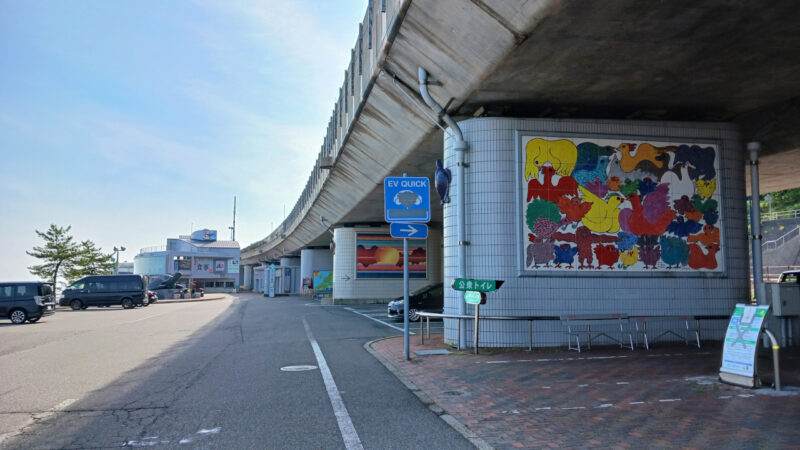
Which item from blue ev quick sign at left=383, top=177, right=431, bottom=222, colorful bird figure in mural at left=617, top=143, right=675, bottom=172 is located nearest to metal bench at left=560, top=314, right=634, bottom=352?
colorful bird figure in mural at left=617, top=143, right=675, bottom=172

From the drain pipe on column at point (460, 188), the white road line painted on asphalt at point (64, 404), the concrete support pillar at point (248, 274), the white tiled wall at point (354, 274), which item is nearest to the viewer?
the white road line painted on asphalt at point (64, 404)

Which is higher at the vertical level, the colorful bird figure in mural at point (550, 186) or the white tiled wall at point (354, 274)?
the colorful bird figure in mural at point (550, 186)

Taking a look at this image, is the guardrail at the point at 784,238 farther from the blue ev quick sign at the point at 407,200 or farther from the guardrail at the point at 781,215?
the blue ev quick sign at the point at 407,200

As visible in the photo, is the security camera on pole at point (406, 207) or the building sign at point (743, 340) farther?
the security camera on pole at point (406, 207)

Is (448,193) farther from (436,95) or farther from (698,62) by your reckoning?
(698,62)

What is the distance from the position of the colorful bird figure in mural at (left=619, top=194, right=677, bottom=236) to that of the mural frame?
92 centimetres

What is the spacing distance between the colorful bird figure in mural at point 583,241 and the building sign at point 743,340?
421cm

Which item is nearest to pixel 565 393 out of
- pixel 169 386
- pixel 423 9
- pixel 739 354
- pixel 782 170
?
pixel 739 354

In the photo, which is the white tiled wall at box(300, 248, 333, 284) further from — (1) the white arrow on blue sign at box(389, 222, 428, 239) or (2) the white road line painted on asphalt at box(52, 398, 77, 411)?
(2) the white road line painted on asphalt at box(52, 398, 77, 411)

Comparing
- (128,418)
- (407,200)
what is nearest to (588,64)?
(407,200)

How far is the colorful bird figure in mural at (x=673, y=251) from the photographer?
41.8 feet

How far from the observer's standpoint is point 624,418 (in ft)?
20.5

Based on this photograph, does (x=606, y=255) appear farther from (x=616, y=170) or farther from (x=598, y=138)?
(x=598, y=138)

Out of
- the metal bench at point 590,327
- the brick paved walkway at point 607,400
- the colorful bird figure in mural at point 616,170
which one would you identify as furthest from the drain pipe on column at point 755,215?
the metal bench at point 590,327
